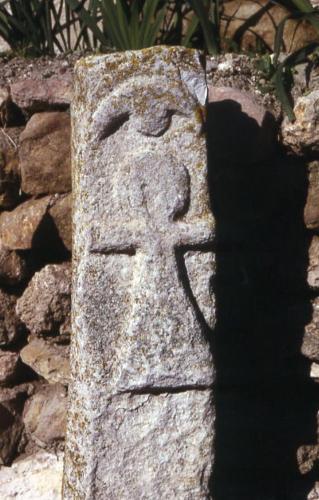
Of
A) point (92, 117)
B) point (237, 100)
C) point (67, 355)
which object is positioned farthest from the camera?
point (67, 355)

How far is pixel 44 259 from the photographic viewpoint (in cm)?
313

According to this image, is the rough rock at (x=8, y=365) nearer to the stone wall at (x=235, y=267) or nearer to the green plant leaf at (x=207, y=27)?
the stone wall at (x=235, y=267)

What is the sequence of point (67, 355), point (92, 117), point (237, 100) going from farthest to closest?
point (67, 355), point (237, 100), point (92, 117)

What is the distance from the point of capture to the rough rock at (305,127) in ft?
9.23

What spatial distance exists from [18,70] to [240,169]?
89 centimetres

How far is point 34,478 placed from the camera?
3.11 meters

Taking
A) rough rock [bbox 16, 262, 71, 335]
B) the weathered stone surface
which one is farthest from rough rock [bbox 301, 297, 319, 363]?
the weathered stone surface

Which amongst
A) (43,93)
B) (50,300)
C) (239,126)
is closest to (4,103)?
(43,93)

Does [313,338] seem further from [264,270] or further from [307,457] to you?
[307,457]

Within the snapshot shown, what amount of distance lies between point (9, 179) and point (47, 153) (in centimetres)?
17

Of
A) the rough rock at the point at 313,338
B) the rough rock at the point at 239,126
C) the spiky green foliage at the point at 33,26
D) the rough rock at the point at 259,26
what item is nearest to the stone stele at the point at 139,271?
the rough rock at the point at 239,126

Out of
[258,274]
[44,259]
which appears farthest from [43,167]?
[258,274]

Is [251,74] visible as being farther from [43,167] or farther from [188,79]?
[43,167]


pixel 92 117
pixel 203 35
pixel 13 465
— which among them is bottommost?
pixel 13 465
